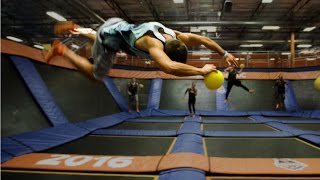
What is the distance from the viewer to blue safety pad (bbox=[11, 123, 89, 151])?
457 centimetres

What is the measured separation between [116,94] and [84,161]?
278 inches

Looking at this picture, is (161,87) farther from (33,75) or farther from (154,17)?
(33,75)

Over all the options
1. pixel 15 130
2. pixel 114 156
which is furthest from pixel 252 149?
pixel 15 130

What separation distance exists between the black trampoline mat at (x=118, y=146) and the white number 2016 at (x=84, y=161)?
39 centimetres

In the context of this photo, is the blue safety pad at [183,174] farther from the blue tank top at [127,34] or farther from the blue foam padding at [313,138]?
the blue foam padding at [313,138]

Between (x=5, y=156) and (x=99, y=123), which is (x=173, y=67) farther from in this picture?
(x=99, y=123)

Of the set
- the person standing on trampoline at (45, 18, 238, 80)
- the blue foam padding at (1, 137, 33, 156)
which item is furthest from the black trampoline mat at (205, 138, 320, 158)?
the blue foam padding at (1, 137, 33, 156)

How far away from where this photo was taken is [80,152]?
4.38 meters

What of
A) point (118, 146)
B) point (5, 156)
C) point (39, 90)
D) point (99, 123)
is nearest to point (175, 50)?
point (5, 156)

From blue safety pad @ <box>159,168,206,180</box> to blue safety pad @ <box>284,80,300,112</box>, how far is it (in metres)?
9.47

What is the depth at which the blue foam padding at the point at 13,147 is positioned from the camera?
4.07 metres

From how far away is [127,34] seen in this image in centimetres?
259

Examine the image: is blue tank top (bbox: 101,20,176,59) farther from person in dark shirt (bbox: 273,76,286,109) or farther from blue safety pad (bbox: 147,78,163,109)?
person in dark shirt (bbox: 273,76,286,109)

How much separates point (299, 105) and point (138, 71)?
642 centimetres
